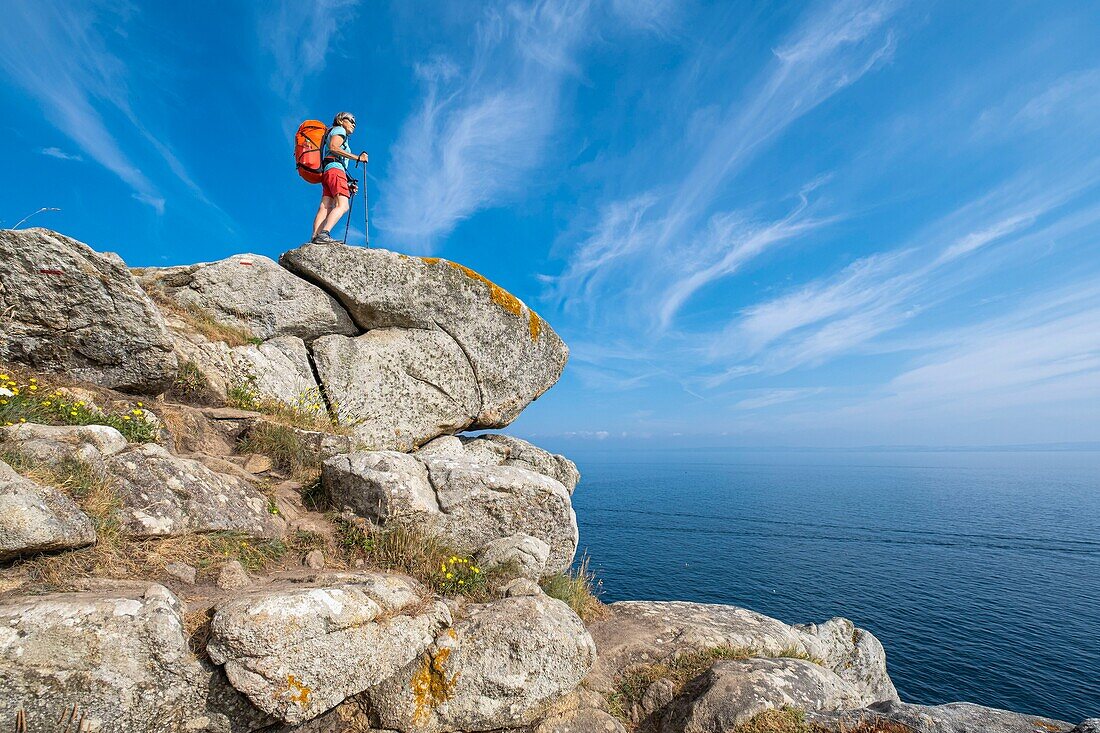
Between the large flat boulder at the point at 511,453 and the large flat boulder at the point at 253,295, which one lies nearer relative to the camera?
the large flat boulder at the point at 253,295

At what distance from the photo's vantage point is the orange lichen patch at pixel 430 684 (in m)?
5.32

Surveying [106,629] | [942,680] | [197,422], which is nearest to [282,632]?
[106,629]

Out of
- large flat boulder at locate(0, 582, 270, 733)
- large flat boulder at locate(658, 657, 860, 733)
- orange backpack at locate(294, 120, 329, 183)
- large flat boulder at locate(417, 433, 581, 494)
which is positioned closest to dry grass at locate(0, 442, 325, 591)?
large flat boulder at locate(0, 582, 270, 733)

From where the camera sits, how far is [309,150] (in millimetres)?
13547

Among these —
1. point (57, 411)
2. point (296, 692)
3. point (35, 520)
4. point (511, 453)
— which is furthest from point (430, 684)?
point (511, 453)

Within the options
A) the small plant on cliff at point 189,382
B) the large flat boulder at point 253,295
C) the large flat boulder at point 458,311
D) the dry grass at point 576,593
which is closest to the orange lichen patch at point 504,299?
the large flat boulder at point 458,311

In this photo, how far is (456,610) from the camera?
6.26 metres

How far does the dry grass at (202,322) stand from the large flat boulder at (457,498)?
5.15 m

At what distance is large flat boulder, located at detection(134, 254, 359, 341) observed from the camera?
1205cm

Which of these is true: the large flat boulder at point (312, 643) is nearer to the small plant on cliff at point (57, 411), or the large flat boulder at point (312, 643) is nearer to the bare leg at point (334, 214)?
the small plant on cliff at point (57, 411)

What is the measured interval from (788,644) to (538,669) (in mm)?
5512

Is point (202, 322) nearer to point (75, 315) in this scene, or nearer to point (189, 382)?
point (189, 382)

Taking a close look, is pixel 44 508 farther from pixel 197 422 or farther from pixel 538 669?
pixel 538 669

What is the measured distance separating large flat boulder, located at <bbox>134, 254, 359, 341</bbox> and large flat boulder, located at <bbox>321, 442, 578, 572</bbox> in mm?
5956
